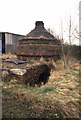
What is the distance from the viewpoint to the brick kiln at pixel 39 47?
9008 mm

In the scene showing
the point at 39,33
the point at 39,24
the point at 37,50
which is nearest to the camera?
the point at 37,50

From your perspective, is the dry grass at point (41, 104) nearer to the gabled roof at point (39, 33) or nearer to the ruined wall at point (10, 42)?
the gabled roof at point (39, 33)

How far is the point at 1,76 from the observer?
17.6ft

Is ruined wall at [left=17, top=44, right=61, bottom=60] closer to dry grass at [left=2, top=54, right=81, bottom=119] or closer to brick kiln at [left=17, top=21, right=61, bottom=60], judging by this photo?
brick kiln at [left=17, top=21, right=61, bottom=60]

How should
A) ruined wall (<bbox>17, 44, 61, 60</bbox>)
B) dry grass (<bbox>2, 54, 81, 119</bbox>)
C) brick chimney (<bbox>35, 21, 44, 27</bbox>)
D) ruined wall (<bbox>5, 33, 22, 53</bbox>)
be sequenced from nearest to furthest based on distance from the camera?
dry grass (<bbox>2, 54, 81, 119</bbox>)
ruined wall (<bbox>17, 44, 61, 60</bbox>)
brick chimney (<bbox>35, 21, 44, 27</bbox>)
ruined wall (<bbox>5, 33, 22, 53</bbox>)

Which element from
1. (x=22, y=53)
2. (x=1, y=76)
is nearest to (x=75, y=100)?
(x=1, y=76)

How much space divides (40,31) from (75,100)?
792 cm

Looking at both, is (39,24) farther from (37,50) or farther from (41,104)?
(41,104)

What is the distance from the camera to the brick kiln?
901cm

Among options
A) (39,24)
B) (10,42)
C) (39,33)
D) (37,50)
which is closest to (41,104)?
(37,50)

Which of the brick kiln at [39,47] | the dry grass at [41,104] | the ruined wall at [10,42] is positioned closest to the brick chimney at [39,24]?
→ the brick kiln at [39,47]

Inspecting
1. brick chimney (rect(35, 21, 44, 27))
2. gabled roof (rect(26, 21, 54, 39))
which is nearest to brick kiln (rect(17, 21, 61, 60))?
gabled roof (rect(26, 21, 54, 39))

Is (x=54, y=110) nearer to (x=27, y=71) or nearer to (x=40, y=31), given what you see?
(x=27, y=71)

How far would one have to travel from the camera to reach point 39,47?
29.6ft
